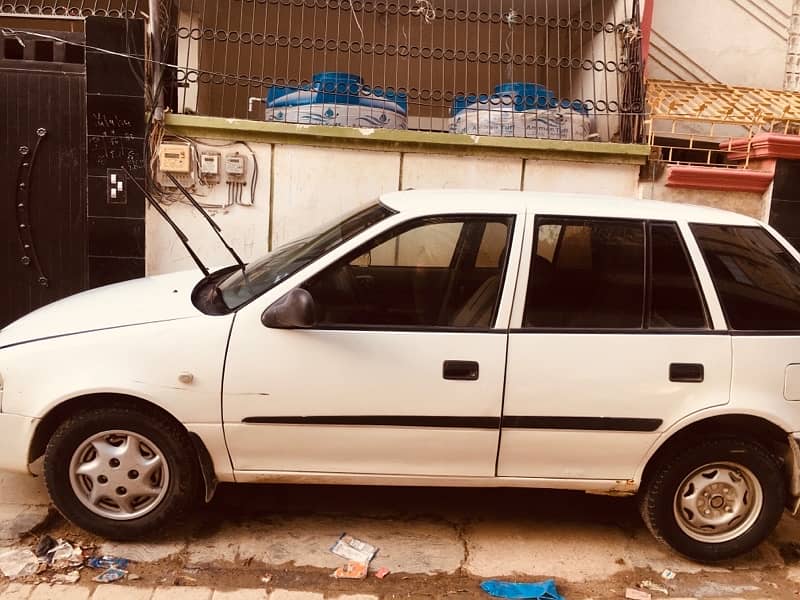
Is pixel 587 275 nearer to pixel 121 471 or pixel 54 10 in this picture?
pixel 121 471

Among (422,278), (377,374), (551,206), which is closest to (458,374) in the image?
(377,374)

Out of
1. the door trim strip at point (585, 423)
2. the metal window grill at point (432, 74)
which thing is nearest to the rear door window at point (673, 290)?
the door trim strip at point (585, 423)

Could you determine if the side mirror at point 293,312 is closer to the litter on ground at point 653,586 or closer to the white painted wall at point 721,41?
the litter on ground at point 653,586

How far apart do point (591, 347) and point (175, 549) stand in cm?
220

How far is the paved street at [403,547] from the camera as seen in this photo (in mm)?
3391

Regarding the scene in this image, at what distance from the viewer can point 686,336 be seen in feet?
11.6

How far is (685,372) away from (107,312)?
109 inches

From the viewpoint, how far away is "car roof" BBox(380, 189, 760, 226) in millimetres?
3631

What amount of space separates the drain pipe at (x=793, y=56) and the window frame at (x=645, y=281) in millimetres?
5024

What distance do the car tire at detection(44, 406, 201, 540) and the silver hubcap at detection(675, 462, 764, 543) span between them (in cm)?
239

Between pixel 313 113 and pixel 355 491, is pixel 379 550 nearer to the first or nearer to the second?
pixel 355 491

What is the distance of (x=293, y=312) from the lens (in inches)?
130

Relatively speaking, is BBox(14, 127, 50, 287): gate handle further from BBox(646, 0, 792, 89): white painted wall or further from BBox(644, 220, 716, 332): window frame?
BBox(646, 0, 792, 89): white painted wall

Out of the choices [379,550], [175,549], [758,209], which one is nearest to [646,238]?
[379,550]
